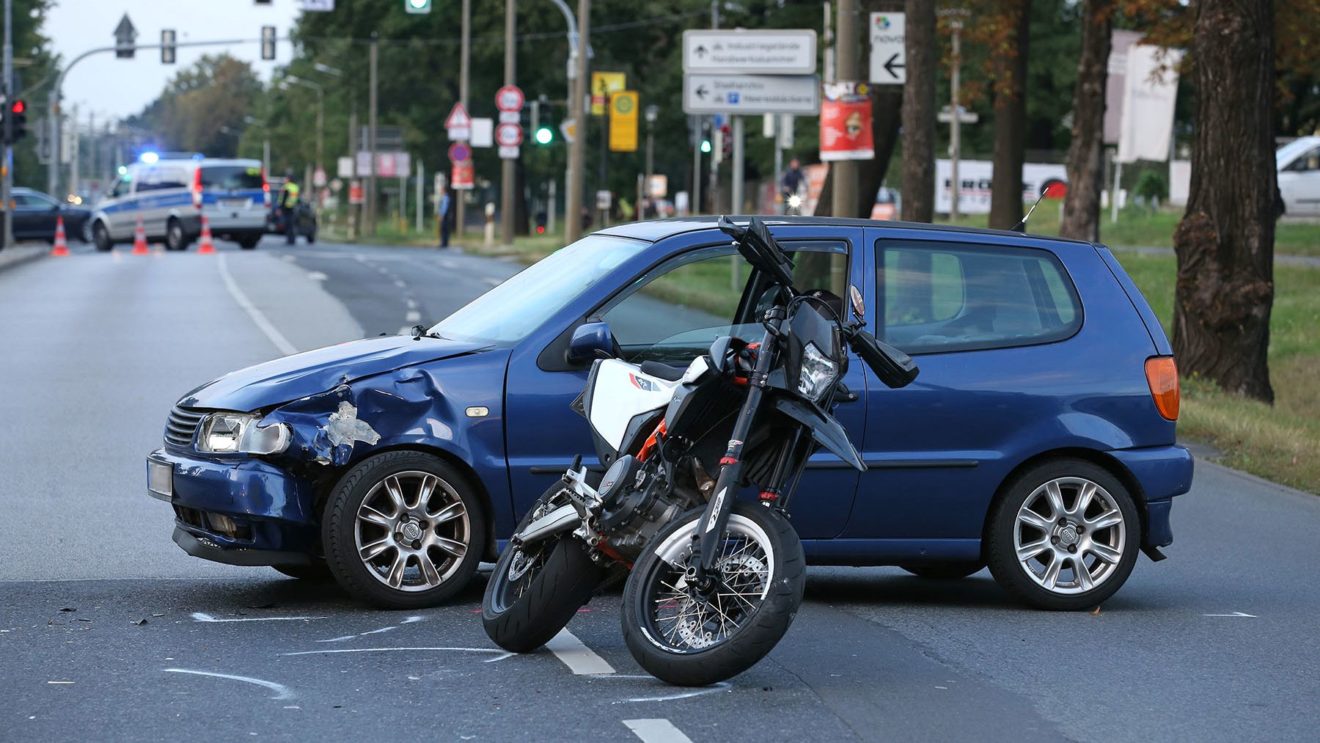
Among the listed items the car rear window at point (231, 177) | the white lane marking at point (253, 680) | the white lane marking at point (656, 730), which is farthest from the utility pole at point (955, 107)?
the white lane marking at point (656, 730)

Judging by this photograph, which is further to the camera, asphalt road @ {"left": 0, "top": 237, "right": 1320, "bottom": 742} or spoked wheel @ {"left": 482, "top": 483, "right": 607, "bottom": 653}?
spoked wheel @ {"left": 482, "top": 483, "right": 607, "bottom": 653}

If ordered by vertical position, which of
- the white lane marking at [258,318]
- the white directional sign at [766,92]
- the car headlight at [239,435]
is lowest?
the white lane marking at [258,318]

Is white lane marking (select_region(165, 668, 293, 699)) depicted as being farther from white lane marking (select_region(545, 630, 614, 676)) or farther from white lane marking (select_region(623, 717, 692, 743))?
white lane marking (select_region(623, 717, 692, 743))

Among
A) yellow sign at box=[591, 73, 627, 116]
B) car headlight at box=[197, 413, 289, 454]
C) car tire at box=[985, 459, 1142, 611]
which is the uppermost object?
yellow sign at box=[591, 73, 627, 116]

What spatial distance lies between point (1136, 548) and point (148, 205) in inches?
1696

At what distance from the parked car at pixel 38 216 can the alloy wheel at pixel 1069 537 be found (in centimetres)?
4807

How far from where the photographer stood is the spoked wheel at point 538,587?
21.7ft

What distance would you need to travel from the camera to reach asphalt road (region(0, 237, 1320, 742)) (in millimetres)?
5922

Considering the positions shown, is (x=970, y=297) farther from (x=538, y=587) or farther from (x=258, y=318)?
(x=258, y=318)

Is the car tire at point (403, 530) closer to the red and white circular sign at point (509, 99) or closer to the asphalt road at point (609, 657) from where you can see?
the asphalt road at point (609, 657)

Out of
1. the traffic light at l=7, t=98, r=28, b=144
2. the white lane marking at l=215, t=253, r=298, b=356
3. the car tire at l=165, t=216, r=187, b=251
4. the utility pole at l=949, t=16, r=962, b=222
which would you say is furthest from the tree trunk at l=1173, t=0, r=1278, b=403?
the car tire at l=165, t=216, r=187, b=251

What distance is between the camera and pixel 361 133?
257 feet

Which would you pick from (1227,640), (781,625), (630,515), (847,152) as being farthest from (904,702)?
(847,152)

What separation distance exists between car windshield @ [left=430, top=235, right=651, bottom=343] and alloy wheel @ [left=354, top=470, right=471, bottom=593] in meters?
0.66
